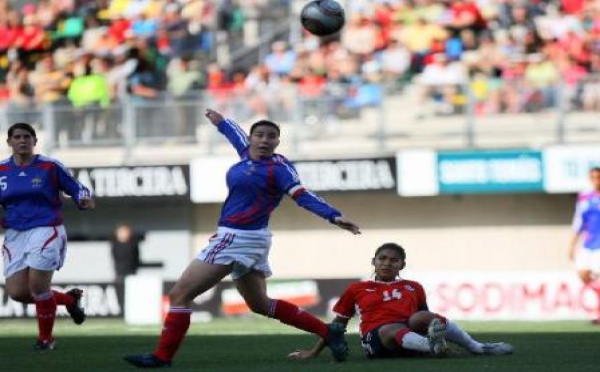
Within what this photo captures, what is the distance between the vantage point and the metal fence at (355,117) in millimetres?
24188

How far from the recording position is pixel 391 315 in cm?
1297

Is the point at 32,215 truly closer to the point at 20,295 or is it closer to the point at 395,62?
the point at 20,295

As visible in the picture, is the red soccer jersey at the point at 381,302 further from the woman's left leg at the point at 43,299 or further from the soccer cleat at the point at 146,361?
the woman's left leg at the point at 43,299

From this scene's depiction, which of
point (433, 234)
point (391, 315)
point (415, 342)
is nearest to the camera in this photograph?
point (415, 342)

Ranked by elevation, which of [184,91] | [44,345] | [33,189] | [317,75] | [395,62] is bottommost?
[44,345]

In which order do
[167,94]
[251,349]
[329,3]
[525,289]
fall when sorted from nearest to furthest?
[251,349] → [329,3] → [525,289] → [167,94]

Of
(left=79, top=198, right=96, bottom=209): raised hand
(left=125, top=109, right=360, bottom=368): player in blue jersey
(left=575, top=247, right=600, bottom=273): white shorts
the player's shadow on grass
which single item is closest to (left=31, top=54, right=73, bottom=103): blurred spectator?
the player's shadow on grass

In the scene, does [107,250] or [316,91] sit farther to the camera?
[107,250]

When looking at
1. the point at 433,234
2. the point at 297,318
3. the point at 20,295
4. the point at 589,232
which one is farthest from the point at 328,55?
the point at 297,318

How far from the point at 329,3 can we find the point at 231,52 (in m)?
11.2

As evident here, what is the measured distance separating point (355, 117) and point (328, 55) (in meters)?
1.90

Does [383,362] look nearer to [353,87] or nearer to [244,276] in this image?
[244,276]

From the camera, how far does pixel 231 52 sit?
1113 inches

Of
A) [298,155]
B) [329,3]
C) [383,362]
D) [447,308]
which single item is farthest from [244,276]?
[298,155]
